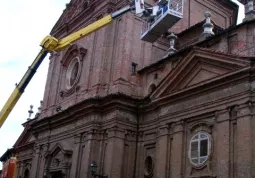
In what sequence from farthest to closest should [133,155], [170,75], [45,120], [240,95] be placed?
[45,120], [133,155], [170,75], [240,95]

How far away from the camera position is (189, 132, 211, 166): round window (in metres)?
18.2

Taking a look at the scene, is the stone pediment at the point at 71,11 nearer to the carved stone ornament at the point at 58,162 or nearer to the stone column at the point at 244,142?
the carved stone ornament at the point at 58,162

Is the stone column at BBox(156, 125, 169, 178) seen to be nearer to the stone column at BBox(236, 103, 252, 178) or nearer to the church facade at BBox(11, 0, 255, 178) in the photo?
the church facade at BBox(11, 0, 255, 178)

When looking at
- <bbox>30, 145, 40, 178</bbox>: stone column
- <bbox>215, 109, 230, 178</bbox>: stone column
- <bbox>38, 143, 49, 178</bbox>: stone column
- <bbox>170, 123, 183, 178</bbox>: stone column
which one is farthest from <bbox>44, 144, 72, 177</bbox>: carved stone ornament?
<bbox>215, 109, 230, 178</bbox>: stone column

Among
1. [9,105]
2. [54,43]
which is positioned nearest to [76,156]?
[9,105]

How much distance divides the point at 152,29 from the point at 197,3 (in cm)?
1026

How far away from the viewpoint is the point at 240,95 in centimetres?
1723

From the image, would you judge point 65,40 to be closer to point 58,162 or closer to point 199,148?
point 58,162

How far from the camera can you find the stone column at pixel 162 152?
1972cm

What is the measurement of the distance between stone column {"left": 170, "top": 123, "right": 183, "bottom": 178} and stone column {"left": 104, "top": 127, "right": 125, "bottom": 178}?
10.0ft

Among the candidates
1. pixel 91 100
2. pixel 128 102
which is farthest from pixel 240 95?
pixel 91 100

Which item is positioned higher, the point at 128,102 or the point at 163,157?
the point at 128,102

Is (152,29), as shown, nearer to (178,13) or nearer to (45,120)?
(178,13)

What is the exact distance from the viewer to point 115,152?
21562 millimetres
